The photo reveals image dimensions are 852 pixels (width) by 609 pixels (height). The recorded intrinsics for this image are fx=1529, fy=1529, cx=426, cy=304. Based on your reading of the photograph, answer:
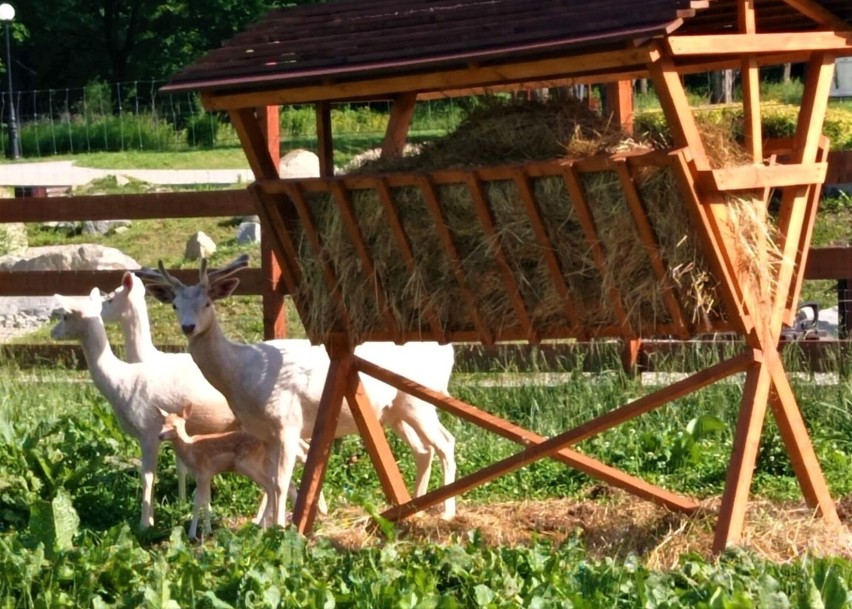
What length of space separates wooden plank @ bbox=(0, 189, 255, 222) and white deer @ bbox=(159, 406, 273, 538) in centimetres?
325

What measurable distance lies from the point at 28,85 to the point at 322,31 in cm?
4388

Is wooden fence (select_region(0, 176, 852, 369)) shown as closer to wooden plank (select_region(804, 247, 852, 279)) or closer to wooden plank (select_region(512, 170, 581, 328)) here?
wooden plank (select_region(804, 247, 852, 279))

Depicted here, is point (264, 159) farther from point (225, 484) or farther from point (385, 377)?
point (225, 484)

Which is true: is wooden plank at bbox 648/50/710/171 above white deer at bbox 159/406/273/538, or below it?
above

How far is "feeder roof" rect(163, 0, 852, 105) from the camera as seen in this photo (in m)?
6.57

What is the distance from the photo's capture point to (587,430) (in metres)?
7.45

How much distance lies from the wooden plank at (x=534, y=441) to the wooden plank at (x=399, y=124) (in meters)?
1.14

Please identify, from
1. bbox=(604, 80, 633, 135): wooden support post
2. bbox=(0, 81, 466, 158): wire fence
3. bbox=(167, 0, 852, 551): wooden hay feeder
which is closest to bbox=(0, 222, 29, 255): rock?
bbox=(0, 81, 466, 158): wire fence

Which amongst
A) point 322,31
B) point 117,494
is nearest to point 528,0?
point 322,31

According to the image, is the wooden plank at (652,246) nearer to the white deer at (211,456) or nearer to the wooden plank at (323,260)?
the wooden plank at (323,260)

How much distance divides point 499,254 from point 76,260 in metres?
12.9

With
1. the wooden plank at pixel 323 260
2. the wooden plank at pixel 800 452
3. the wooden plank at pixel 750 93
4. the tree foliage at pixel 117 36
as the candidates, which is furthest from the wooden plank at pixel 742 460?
the tree foliage at pixel 117 36

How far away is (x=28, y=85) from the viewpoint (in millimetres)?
49656

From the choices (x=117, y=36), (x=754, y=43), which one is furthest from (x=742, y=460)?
(x=117, y=36)
